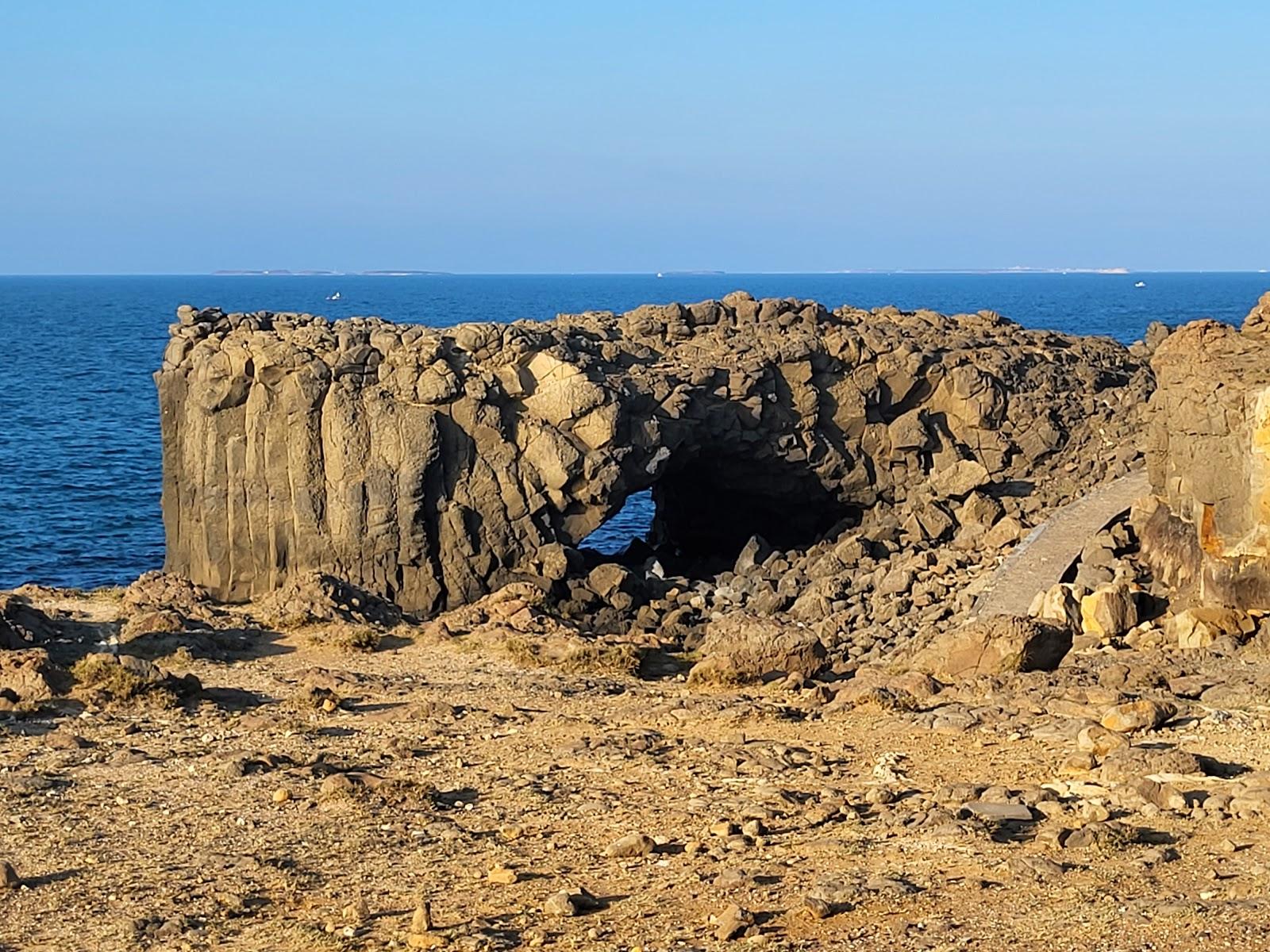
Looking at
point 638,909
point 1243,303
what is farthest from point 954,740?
point 1243,303

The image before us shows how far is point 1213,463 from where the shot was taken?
22.8 m

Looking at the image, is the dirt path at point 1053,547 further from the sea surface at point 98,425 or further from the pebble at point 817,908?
the sea surface at point 98,425

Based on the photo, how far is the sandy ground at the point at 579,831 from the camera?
11680mm

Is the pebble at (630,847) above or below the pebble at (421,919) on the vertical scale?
below

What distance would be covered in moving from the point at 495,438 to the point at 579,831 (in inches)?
618

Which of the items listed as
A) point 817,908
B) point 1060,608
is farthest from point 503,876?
point 1060,608

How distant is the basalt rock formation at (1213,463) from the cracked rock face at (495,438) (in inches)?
257

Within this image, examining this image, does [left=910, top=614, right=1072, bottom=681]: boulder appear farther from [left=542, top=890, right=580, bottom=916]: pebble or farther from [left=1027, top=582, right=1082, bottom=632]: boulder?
[left=542, top=890, right=580, bottom=916]: pebble

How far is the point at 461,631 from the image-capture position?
2550cm

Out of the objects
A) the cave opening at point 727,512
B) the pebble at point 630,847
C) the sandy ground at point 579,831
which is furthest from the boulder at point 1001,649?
the cave opening at point 727,512

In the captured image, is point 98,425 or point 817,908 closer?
point 817,908

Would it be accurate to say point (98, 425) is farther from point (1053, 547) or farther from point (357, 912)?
point (357, 912)

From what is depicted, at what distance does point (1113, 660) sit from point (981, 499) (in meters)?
10.6

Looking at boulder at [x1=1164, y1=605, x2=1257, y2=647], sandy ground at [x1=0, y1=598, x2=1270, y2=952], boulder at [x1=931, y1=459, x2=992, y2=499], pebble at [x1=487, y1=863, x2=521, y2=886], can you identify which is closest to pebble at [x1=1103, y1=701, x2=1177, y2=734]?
sandy ground at [x1=0, y1=598, x2=1270, y2=952]
